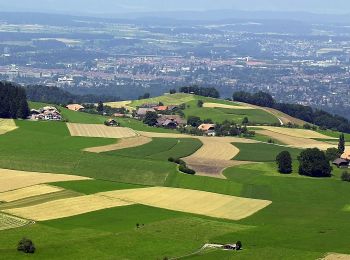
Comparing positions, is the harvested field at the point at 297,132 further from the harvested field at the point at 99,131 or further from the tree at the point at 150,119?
the harvested field at the point at 99,131

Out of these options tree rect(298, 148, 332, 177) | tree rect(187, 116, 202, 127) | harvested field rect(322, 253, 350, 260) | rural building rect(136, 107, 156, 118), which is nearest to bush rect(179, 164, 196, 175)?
tree rect(298, 148, 332, 177)

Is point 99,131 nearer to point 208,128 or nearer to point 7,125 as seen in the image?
point 7,125

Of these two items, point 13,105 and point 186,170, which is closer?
point 186,170

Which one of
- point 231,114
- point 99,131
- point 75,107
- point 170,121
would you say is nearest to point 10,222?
point 99,131

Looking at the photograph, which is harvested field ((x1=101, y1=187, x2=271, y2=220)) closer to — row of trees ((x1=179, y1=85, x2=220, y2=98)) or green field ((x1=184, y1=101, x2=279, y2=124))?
green field ((x1=184, y1=101, x2=279, y2=124))

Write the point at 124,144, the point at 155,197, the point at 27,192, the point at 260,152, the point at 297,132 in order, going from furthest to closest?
the point at 297,132 < the point at 124,144 < the point at 260,152 < the point at 155,197 < the point at 27,192

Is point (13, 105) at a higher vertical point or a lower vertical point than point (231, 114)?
higher
